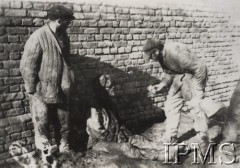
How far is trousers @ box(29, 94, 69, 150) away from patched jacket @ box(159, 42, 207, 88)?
1.55m

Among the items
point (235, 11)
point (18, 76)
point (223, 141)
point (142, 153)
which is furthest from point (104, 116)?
point (235, 11)

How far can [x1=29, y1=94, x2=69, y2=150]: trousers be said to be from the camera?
3555mm

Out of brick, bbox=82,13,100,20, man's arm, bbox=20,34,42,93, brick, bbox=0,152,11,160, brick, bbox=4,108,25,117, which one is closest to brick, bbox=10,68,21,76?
man's arm, bbox=20,34,42,93

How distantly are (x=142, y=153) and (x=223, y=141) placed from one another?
106 cm

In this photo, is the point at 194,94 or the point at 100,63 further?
the point at 100,63

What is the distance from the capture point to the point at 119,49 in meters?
4.93

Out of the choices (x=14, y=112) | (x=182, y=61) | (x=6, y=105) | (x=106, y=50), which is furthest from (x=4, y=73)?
(x=182, y=61)

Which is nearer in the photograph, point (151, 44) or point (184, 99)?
point (151, 44)

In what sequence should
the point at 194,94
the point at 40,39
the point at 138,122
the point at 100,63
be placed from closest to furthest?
the point at 40,39
the point at 194,94
the point at 100,63
the point at 138,122

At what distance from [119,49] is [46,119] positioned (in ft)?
6.46

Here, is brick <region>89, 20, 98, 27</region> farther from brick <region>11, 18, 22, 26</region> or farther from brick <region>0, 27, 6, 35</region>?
brick <region>0, 27, 6, 35</region>

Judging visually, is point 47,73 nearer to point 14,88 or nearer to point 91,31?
point 14,88

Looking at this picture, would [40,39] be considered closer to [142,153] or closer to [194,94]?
[142,153]

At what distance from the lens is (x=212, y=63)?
258 inches
